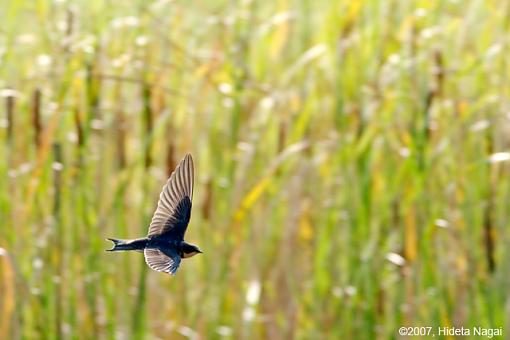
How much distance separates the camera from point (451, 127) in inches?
76.7

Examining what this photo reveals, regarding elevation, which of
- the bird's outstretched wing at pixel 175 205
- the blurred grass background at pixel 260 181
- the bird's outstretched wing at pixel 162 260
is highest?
the blurred grass background at pixel 260 181

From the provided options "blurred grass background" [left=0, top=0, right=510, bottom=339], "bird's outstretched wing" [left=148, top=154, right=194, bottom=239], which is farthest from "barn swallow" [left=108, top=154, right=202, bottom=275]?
"blurred grass background" [left=0, top=0, right=510, bottom=339]

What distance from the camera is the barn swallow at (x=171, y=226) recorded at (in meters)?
0.86

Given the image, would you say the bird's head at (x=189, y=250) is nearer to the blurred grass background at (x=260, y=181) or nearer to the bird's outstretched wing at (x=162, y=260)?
the bird's outstretched wing at (x=162, y=260)

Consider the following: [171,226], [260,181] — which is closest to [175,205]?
[171,226]

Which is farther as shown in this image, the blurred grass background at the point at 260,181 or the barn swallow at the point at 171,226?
the blurred grass background at the point at 260,181

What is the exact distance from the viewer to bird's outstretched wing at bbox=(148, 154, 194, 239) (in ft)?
3.05

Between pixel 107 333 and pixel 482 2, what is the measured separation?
1.00 meters

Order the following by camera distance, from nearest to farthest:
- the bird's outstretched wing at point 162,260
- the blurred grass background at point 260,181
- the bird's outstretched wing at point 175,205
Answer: the bird's outstretched wing at point 162,260 → the bird's outstretched wing at point 175,205 → the blurred grass background at point 260,181

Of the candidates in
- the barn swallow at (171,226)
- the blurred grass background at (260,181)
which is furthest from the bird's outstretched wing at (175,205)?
the blurred grass background at (260,181)

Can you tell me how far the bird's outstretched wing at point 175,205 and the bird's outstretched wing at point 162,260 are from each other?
2.0 inches

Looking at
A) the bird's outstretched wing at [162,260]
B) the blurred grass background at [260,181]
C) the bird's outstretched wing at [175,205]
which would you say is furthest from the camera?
the blurred grass background at [260,181]

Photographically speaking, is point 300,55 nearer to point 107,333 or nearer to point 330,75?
point 330,75

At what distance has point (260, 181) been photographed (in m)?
1.83
